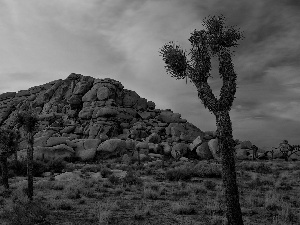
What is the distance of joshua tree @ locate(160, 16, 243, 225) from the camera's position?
1084 cm

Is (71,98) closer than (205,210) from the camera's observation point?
No

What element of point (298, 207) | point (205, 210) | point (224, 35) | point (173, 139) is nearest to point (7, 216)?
point (205, 210)

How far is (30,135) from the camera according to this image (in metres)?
21.3

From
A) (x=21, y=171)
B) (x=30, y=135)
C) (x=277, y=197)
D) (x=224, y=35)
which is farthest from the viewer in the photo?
(x=21, y=171)

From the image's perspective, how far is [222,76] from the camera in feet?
38.7

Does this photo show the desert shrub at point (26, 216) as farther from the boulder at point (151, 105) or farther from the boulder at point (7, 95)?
the boulder at point (7, 95)

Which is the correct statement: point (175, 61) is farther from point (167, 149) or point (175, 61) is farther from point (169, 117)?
point (169, 117)

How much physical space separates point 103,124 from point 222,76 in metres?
64.1

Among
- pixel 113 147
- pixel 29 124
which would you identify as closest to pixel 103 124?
pixel 113 147

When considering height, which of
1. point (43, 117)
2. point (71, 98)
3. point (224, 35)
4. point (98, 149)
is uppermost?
point (71, 98)

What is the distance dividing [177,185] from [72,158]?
3257 cm

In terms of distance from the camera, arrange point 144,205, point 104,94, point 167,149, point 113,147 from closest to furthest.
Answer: point 144,205 < point 113,147 < point 167,149 < point 104,94

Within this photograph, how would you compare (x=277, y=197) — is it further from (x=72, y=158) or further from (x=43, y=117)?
(x=43, y=117)

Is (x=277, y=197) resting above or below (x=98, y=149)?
below
